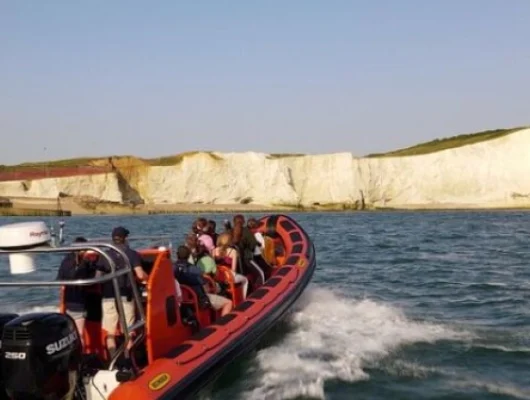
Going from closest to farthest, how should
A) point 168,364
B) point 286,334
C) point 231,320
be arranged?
point 168,364, point 231,320, point 286,334

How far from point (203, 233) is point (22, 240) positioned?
447cm

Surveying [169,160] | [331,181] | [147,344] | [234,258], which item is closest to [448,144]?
[331,181]

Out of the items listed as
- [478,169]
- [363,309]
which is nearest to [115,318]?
[363,309]

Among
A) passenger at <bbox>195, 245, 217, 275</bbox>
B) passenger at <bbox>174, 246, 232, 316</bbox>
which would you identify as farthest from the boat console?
passenger at <bbox>195, 245, 217, 275</bbox>

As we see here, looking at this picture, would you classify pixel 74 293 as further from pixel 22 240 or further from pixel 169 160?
pixel 169 160

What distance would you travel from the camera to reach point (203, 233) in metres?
8.93

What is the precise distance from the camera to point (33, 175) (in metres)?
61.3

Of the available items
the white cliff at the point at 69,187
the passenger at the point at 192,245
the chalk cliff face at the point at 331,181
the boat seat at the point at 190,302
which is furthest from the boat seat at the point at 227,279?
the white cliff at the point at 69,187

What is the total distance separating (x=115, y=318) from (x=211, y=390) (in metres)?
1.36

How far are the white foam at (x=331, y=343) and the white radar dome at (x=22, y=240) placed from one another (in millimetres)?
2373

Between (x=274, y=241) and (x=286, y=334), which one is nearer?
(x=286, y=334)

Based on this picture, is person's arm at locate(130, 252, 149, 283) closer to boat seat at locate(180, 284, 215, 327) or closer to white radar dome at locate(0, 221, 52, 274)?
white radar dome at locate(0, 221, 52, 274)

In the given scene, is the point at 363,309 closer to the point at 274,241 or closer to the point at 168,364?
the point at 274,241

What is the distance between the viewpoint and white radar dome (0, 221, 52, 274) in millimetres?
4535
